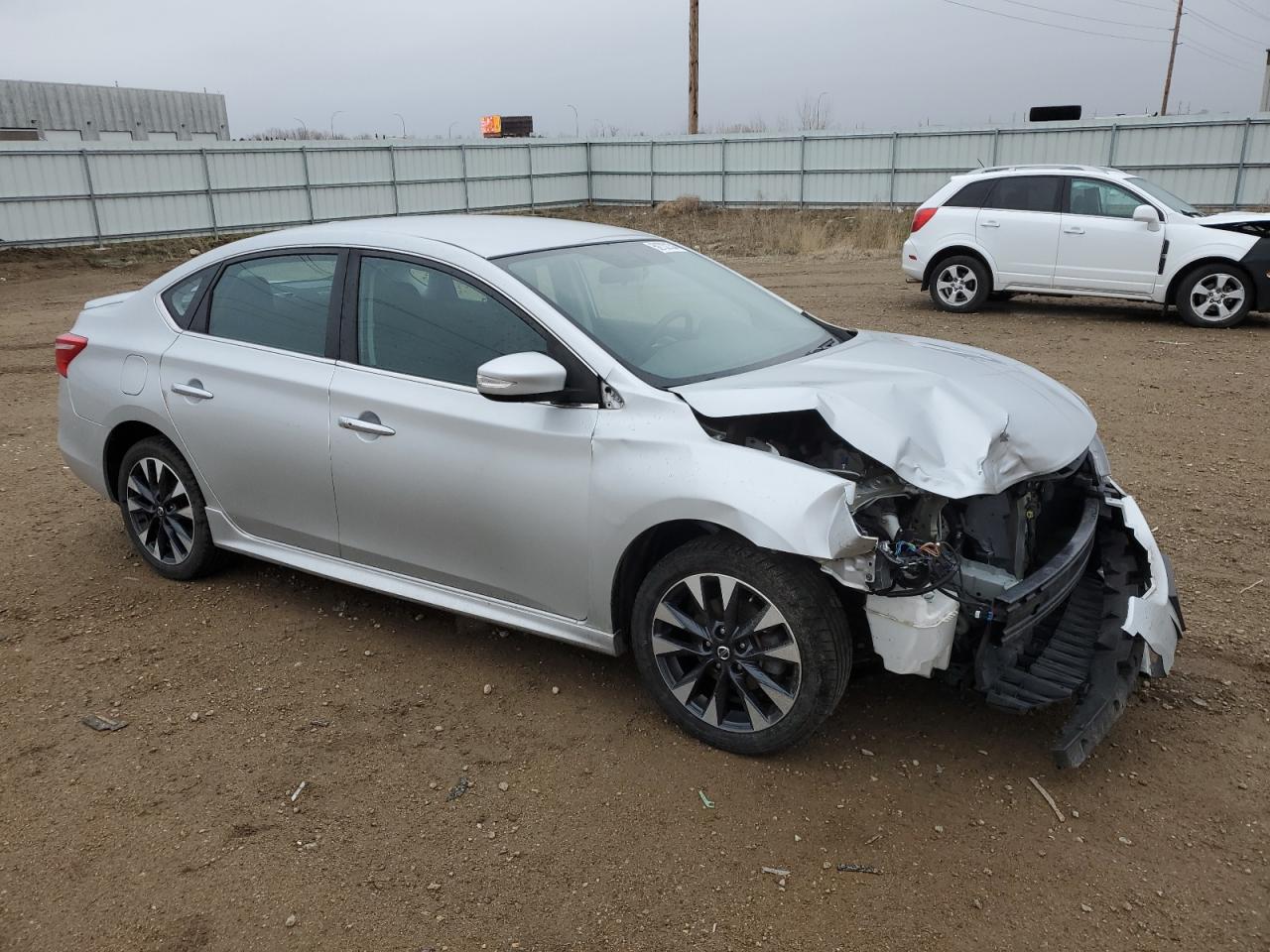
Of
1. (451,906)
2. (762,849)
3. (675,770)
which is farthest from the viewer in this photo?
(675,770)

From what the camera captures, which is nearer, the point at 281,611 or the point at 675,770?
the point at 675,770

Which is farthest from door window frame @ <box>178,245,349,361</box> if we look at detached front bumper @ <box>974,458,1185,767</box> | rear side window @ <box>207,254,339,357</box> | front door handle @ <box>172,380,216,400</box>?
detached front bumper @ <box>974,458,1185,767</box>

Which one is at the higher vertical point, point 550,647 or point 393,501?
point 393,501

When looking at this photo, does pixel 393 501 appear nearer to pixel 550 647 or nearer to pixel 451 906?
pixel 550 647

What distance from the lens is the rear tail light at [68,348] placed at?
16.2 ft

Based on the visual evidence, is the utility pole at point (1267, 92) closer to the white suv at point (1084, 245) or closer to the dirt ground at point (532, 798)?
the white suv at point (1084, 245)

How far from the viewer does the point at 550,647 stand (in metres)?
4.26

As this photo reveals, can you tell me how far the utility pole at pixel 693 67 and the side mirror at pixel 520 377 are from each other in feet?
99.8

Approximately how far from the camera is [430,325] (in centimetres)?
391

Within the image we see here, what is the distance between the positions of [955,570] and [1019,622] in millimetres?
260

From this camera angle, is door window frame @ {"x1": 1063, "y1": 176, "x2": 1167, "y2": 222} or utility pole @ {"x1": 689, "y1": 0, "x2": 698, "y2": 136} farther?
utility pole @ {"x1": 689, "y1": 0, "x2": 698, "y2": 136}

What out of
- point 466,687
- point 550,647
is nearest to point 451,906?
point 466,687

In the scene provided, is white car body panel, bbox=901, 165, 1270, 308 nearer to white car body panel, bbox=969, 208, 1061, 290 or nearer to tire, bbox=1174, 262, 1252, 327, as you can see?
white car body panel, bbox=969, 208, 1061, 290

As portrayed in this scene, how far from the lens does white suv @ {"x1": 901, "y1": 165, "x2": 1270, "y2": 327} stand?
1104 cm
